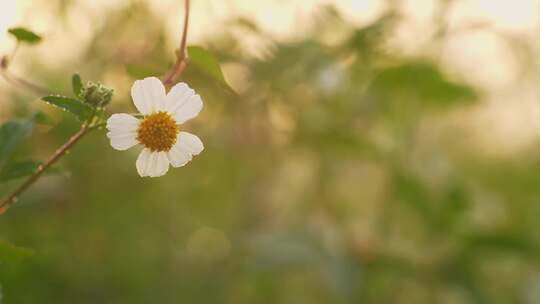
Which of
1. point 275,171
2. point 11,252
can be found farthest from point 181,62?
point 275,171

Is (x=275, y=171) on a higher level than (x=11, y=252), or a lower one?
higher

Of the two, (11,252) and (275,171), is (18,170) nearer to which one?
(11,252)

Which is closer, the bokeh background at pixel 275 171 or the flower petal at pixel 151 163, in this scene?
the flower petal at pixel 151 163

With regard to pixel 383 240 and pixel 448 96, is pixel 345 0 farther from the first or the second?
pixel 383 240

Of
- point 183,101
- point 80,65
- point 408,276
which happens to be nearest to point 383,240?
point 408,276

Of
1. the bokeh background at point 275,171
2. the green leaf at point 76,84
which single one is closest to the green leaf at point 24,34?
the green leaf at point 76,84

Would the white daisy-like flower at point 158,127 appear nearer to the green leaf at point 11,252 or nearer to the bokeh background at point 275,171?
the green leaf at point 11,252

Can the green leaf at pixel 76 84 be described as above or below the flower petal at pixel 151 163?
above

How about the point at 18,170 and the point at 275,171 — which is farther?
the point at 275,171
